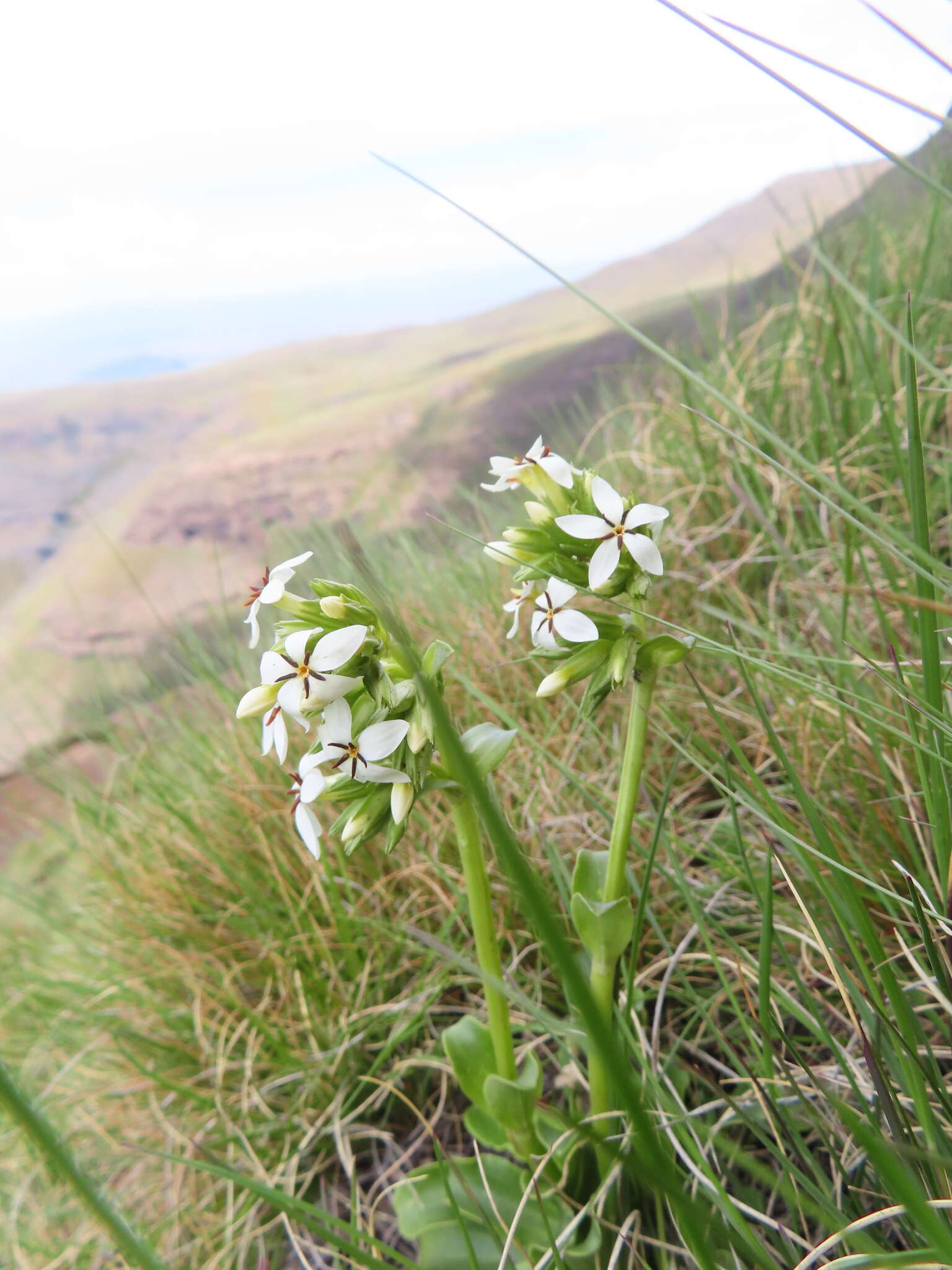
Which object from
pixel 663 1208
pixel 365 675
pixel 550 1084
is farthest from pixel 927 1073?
pixel 550 1084

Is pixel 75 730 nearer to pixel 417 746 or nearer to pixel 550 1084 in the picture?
pixel 550 1084

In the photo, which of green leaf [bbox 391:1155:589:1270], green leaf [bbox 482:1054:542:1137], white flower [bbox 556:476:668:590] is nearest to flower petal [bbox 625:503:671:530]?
white flower [bbox 556:476:668:590]

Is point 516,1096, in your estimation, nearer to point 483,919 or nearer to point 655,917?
point 483,919

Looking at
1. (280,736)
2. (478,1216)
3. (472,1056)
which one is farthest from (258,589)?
(478,1216)

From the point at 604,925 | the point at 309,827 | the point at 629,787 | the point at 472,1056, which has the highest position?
the point at 309,827

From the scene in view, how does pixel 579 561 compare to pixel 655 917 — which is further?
pixel 655 917

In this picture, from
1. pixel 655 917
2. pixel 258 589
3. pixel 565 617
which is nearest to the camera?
pixel 565 617
